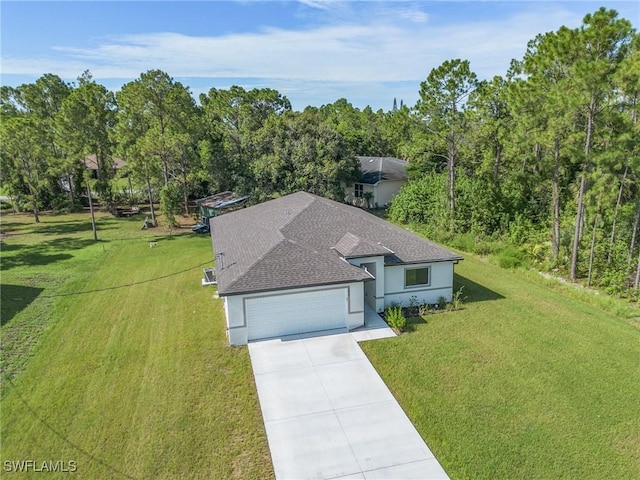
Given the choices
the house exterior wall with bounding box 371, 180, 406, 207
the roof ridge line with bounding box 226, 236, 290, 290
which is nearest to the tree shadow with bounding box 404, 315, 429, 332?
the roof ridge line with bounding box 226, 236, 290, 290

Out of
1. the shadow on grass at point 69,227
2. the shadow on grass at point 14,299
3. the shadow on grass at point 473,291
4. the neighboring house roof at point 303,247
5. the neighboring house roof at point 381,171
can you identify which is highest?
the neighboring house roof at point 381,171

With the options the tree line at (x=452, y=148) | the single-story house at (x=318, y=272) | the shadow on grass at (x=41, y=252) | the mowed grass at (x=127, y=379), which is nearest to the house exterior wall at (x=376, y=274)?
the single-story house at (x=318, y=272)

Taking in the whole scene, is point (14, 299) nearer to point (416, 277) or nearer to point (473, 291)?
point (416, 277)

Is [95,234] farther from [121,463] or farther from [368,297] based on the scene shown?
[121,463]

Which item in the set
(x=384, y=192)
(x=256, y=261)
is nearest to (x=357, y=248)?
(x=256, y=261)

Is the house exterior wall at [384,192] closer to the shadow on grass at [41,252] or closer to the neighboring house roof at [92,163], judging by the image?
the shadow on grass at [41,252]

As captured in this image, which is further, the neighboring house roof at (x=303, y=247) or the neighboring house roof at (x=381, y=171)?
the neighboring house roof at (x=381, y=171)

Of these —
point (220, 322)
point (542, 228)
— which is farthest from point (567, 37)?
point (220, 322)
